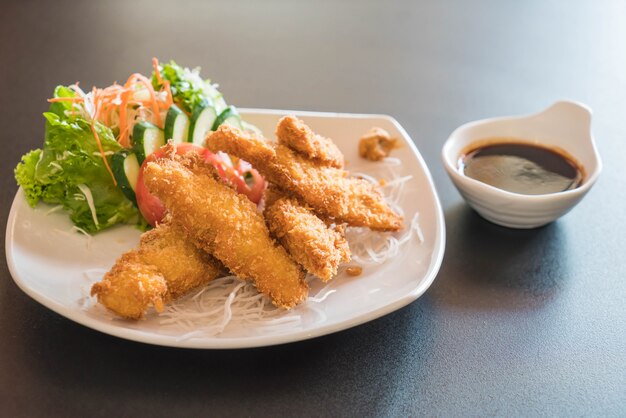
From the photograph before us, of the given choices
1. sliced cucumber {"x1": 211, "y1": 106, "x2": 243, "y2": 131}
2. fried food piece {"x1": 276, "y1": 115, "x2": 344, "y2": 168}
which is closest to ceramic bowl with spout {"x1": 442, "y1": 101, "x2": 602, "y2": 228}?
fried food piece {"x1": 276, "y1": 115, "x2": 344, "y2": 168}

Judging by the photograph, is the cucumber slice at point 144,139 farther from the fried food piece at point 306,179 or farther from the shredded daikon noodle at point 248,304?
the shredded daikon noodle at point 248,304

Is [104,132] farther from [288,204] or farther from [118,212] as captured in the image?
[288,204]

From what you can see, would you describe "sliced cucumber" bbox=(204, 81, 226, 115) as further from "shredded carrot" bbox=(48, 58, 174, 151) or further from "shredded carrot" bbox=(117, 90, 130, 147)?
"shredded carrot" bbox=(117, 90, 130, 147)

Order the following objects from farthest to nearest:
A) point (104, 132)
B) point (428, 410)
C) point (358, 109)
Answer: point (358, 109) < point (104, 132) < point (428, 410)

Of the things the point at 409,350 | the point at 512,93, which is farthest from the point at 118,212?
the point at 512,93

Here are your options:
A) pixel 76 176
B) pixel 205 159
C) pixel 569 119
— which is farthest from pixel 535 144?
pixel 76 176

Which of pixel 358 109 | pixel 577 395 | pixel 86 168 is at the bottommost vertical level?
pixel 577 395
